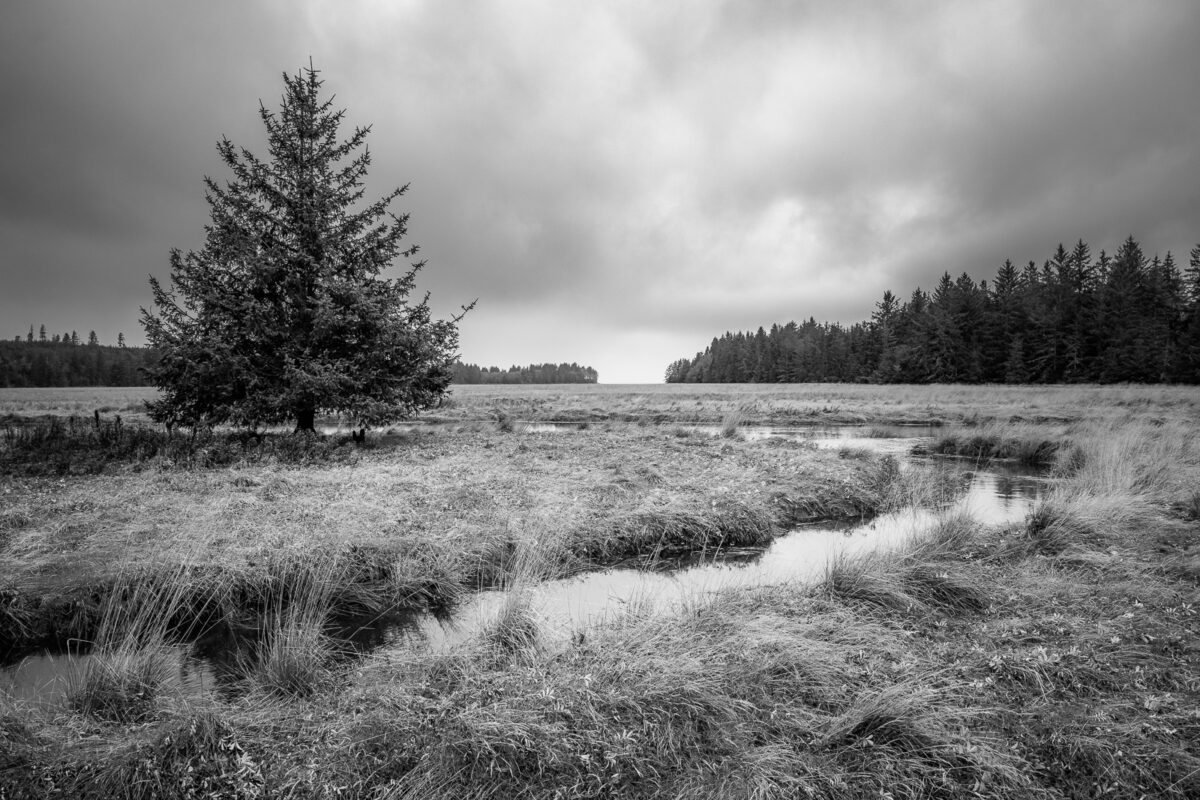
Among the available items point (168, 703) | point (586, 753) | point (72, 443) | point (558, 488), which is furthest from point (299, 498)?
point (72, 443)

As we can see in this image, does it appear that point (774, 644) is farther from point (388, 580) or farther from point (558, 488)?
point (558, 488)

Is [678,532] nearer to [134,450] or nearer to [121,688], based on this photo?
[121,688]

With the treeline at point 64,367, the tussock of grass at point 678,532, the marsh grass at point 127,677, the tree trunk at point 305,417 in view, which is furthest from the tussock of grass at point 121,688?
the treeline at point 64,367

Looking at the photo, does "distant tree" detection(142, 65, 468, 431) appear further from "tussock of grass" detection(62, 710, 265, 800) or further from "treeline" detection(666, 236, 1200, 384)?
"treeline" detection(666, 236, 1200, 384)

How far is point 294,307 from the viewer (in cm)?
1555

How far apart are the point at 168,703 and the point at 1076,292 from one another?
84.7 meters

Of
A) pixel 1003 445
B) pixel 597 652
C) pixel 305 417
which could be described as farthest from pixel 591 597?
pixel 1003 445

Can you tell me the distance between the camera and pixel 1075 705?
12.6ft

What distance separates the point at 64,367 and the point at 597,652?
140312 mm

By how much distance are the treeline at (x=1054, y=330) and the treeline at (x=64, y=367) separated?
122009mm

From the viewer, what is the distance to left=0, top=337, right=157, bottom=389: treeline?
96125 millimetres

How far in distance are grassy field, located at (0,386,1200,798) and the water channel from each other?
12.3 inches

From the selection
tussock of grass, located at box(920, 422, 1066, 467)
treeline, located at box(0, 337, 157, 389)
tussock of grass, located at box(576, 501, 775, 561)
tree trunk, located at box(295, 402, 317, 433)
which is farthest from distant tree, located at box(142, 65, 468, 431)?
treeline, located at box(0, 337, 157, 389)

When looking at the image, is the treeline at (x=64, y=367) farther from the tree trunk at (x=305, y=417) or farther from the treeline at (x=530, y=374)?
the tree trunk at (x=305, y=417)
